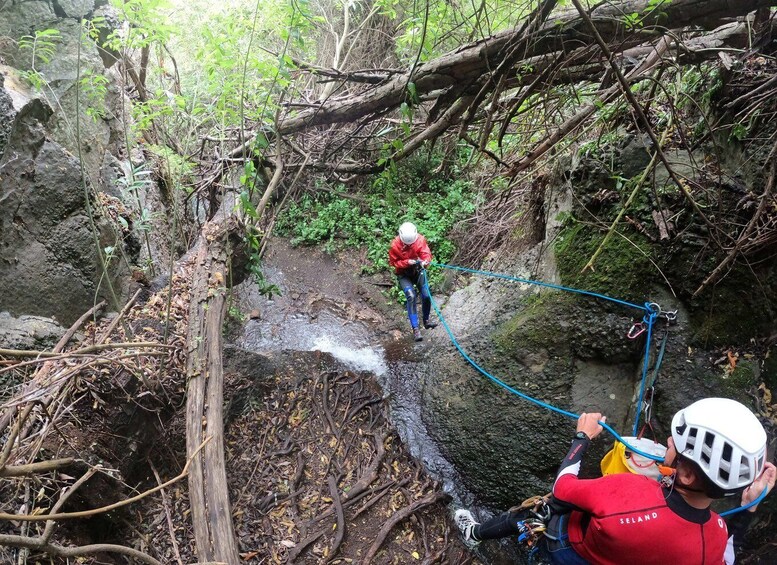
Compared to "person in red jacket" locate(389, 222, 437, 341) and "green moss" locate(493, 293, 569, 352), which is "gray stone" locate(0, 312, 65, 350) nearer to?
"person in red jacket" locate(389, 222, 437, 341)

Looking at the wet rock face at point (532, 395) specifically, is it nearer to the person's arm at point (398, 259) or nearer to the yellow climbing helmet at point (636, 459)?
the yellow climbing helmet at point (636, 459)

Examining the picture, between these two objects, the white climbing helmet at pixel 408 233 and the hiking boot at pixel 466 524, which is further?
the white climbing helmet at pixel 408 233

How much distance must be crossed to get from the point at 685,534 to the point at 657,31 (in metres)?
3.02

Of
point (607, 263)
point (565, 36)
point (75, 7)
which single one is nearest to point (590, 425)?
point (607, 263)

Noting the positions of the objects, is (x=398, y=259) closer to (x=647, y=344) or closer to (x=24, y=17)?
(x=647, y=344)

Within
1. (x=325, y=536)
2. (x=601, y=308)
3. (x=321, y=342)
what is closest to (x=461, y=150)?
(x=321, y=342)

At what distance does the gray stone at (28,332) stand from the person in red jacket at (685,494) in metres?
4.60

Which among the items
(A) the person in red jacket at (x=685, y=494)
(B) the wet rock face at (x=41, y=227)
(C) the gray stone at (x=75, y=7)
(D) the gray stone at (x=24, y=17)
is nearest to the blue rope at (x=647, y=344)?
(A) the person in red jacket at (x=685, y=494)

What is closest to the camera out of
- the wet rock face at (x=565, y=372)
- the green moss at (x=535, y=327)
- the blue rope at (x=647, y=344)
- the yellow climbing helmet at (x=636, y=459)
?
the yellow climbing helmet at (x=636, y=459)

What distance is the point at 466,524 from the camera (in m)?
3.71

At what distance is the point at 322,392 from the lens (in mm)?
4934

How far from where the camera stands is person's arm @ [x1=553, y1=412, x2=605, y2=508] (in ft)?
7.19

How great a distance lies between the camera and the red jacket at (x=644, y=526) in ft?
6.14

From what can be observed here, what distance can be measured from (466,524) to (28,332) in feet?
14.7
